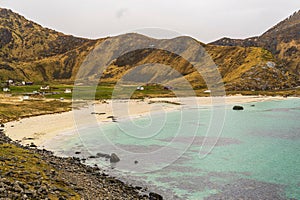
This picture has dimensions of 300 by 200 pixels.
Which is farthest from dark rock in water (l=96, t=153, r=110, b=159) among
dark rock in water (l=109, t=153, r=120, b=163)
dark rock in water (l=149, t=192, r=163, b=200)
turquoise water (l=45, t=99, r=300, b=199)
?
dark rock in water (l=149, t=192, r=163, b=200)

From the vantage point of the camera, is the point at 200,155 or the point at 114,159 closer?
the point at 114,159

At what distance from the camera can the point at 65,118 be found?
77.1 meters

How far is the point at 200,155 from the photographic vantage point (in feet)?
146

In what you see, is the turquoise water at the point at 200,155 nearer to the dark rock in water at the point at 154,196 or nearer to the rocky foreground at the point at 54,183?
the dark rock in water at the point at 154,196

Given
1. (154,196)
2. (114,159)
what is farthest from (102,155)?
(154,196)

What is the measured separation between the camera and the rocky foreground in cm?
1955

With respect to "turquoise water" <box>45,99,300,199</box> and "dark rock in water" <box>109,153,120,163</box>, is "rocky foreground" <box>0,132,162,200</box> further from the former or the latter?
"dark rock in water" <box>109,153,120,163</box>

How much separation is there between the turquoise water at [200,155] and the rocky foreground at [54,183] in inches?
130

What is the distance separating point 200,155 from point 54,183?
85.4 feet

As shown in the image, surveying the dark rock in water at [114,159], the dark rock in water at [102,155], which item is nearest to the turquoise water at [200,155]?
the dark rock in water at [114,159]

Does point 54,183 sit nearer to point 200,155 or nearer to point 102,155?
point 102,155

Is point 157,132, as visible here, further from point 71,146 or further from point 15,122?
point 15,122

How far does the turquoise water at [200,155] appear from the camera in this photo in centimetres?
3047

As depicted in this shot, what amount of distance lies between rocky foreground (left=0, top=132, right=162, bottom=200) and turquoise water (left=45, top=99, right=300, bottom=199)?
3.30 meters
